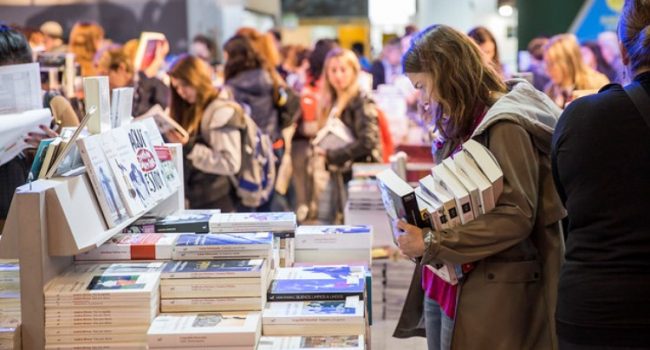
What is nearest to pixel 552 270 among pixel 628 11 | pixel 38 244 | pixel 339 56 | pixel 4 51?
pixel 628 11

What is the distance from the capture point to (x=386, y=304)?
6184mm

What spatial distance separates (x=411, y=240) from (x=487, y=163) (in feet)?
1.07

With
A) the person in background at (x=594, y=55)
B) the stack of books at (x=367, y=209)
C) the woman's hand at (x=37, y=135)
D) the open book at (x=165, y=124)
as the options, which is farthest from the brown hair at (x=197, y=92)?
the person in background at (x=594, y=55)

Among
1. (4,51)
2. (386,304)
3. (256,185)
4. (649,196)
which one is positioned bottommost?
(386,304)

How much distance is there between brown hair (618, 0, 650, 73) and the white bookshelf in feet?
5.19

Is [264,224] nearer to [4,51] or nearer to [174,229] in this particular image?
[174,229]

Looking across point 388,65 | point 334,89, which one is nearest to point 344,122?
point 334,89

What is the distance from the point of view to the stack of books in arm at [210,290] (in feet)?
9.16

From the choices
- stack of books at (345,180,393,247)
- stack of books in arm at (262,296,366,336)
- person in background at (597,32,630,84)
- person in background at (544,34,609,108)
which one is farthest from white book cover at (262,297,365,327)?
person in background at (597,32,630,84)

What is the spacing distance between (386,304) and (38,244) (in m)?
3.81

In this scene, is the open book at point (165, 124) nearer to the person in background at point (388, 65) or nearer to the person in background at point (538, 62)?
the person in background at point (538, 62)

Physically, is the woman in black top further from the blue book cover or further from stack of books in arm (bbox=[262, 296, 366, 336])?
the blue book cover

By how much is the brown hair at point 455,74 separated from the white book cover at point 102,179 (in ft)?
3.32

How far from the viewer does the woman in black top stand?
2.40 metres
